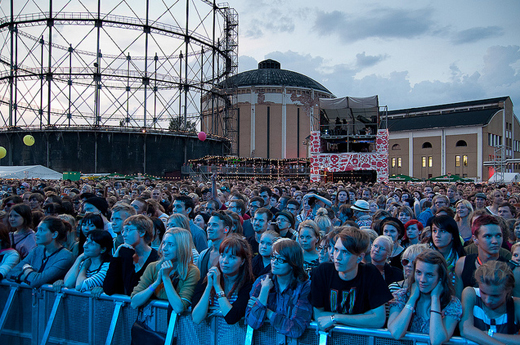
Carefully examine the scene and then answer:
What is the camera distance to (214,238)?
470 centimetres

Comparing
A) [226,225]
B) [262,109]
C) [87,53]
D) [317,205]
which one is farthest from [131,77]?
[226,225]

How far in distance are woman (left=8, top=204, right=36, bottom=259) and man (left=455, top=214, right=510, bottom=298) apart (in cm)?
508

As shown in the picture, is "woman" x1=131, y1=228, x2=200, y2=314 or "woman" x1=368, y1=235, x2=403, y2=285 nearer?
"woman" x1=131, y1=228, x2=200, y2=314

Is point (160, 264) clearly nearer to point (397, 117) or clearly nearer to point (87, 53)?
point (87, 53)

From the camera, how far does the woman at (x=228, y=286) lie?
133 inches

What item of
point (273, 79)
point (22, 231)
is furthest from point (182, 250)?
point (273, 79)

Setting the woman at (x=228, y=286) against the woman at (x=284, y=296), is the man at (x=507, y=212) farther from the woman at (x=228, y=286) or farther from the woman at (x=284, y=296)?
the woman at (x=228, y=286)

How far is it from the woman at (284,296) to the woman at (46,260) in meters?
2.39

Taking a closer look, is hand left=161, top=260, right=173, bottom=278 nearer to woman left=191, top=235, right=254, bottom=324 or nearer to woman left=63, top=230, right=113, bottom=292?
woman left=191, top=235, right=254, bottom=324

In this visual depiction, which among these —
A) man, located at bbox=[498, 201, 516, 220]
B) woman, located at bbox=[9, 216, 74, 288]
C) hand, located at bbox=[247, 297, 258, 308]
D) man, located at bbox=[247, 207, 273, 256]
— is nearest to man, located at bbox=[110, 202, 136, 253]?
woman, located at bbox=[9, 216, 74, 288]

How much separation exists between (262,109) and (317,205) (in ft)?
148

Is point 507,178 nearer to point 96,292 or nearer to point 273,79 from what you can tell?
point 273,79

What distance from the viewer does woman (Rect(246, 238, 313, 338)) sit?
3238 mm

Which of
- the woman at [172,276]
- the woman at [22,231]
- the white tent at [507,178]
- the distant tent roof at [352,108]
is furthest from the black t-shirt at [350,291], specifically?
the white tent at [507,178]
